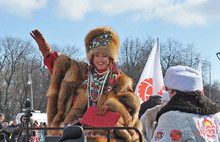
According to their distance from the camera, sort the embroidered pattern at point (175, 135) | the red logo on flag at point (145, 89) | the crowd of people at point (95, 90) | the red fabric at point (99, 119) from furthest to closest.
→ the red logo on flag at point (145, 89)
the crowd of people at point (95, 90)
the red fabric at point (99, 119)
the embroidered pattern at point (175, 135)

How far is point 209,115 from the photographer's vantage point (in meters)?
2.30

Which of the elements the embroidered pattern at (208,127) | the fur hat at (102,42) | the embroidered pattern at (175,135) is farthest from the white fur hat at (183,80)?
the fur hat at (102,42)

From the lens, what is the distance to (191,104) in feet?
7.34

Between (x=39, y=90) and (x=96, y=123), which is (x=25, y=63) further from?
(x=96, y=123)

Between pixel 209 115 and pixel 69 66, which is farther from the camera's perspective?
pixel 69 66

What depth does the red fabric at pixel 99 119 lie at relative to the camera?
140 inches

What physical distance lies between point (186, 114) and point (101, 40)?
2248 mm

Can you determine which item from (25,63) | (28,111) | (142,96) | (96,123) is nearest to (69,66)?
(96,123)

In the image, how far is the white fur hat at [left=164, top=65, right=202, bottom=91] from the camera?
92.7 inches

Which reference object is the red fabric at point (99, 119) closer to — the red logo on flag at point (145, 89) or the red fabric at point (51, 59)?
the red fabric at point (51, 59)

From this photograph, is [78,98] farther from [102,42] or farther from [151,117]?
[151,117]

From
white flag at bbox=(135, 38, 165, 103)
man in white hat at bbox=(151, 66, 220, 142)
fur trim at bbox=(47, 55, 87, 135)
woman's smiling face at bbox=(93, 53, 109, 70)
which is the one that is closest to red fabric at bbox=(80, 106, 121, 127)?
fur trim at bbox=(47, 55, 87, 135)

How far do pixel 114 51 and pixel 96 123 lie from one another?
113 cm

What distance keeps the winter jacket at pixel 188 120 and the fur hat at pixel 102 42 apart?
6.32 feet
